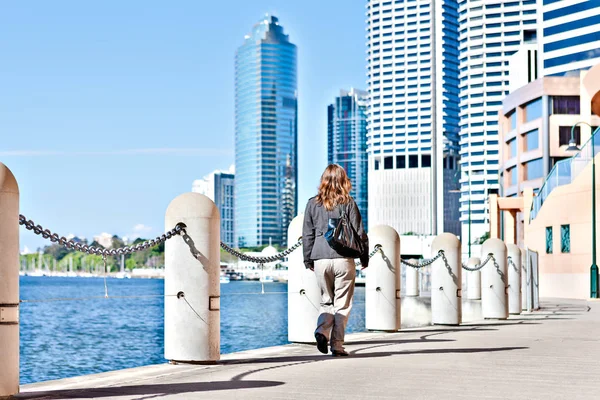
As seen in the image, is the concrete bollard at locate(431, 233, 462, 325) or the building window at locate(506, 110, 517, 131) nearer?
the concrete bollard at locate(431, 233, 462, 325)

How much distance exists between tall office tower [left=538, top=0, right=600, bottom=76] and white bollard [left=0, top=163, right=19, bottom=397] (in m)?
113

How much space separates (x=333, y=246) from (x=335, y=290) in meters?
0.50

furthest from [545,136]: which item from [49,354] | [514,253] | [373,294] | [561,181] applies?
[373,294]

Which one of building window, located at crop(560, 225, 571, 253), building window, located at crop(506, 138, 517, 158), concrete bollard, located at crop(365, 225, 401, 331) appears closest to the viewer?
concrete bollard, located at crop(365, 225, 401, 331)

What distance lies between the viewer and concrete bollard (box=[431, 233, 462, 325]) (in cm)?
1723

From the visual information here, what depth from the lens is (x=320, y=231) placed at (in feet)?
33.5

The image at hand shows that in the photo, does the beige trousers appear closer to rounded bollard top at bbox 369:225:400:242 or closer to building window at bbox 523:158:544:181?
rounded bollard top at bbox 369:225:400:242

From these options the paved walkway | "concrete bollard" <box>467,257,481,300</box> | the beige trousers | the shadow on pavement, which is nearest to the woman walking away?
the beige trousers

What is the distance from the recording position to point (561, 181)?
45812mm

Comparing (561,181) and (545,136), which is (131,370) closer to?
(561,181)

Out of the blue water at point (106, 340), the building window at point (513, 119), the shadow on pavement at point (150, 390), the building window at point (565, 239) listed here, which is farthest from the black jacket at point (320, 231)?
the building window at point (513, 119)

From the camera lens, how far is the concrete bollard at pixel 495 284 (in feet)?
65.1

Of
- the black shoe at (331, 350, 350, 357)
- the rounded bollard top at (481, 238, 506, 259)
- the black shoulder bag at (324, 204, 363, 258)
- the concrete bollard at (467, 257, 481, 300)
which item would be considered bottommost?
the concrete bollard at (467, 257, 481, 300)

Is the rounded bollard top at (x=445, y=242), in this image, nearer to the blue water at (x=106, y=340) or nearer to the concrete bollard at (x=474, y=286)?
the concrete bollard at (x=474, y=286)
